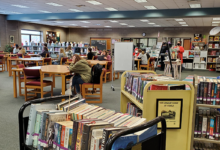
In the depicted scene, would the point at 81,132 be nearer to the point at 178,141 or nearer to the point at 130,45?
the point at 178,141

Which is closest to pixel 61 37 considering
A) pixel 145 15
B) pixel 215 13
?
pixel 145 15

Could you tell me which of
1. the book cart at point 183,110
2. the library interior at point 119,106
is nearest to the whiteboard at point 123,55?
the library interior at point 119,106

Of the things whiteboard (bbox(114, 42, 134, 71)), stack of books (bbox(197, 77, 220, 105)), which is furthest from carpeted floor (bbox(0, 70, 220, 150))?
stack of books (bbox(197, 77, 220, 105))

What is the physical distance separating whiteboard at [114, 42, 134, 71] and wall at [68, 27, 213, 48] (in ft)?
40.6

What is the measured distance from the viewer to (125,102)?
2.89m

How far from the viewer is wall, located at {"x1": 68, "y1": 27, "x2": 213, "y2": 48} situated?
1694 centimetres

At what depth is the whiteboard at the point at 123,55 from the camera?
6121 mm

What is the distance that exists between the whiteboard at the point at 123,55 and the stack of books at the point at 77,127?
4.55m

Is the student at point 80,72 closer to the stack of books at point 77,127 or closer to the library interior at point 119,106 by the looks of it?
the library interior at point 119,106

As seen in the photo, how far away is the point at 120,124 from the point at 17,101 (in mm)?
4359

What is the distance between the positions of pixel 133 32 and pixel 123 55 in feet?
43.3

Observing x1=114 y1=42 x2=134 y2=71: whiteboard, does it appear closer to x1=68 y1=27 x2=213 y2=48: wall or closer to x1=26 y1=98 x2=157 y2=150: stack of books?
x1=26 y1=98 x2=157 y2=150: stack of books

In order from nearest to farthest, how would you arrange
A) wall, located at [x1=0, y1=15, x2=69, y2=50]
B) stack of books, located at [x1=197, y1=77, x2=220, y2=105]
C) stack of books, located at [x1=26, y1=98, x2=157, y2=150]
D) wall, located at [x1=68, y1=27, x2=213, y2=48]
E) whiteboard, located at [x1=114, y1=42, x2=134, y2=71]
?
stack of books, located at [x1=26, y1=98, x2=157, y2=150]
stack of books, located at [x1=197, y1=77, x2=220, y2=105]
whiteboard, located at [x1=114, y1=42, x2=134, y2=71]
wall, located at [x1=0, y1=15, x2=69, y2=50]
wall, located at [x1=68, y1=27, x2=213, y2=48]

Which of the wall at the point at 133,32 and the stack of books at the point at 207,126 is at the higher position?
the wall at the point at 133,32
